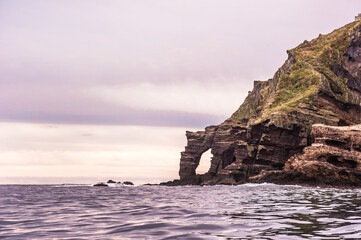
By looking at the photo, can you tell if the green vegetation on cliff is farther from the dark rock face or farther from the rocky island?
the dark rock face

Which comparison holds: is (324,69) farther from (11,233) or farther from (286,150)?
(11,233)

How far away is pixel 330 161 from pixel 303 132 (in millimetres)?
15746

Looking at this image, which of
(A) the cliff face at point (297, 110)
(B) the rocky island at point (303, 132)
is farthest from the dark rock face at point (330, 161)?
(A) the cliff face at point (297, 110)

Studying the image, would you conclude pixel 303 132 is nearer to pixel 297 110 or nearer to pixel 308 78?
pixel 297 110

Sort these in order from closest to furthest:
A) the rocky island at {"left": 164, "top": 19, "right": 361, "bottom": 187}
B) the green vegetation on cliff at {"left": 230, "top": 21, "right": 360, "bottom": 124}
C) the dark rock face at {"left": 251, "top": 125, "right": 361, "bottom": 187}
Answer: the dark rock face at {"left": 251, "top": 125, "right": 361, "bottom": 187}
the rocky island at {"left": 164, "top": 19, "right": 361, "bottom": 187}
the green vegetation on cliff at {"left": 230, "top": 21, "right": 360, "bottom": 124}

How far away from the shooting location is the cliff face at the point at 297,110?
264 ft

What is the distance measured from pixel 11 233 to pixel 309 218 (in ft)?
34.4

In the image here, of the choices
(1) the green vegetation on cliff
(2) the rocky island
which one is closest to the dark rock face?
(2) the rocky island

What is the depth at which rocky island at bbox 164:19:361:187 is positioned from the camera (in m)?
64.4

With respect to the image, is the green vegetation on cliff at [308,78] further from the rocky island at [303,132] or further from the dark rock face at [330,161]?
the dark rock face at [330,161]

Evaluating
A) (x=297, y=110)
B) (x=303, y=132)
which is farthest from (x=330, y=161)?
(x=297, y=110)

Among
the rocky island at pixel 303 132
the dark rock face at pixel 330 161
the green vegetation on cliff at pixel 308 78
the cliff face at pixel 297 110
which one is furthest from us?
the green vegetation on cliff at pixel 308 78

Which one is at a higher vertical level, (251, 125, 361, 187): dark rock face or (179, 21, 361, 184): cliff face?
(179, 21, 361, 184): cliff face

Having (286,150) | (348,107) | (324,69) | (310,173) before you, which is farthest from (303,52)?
(310,173)
